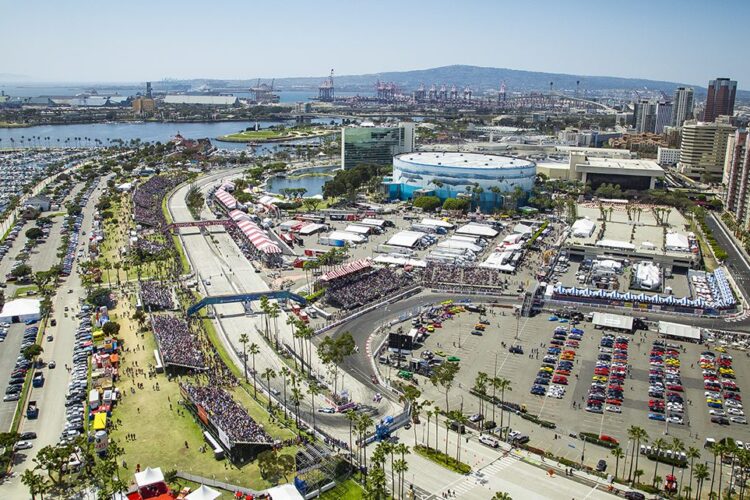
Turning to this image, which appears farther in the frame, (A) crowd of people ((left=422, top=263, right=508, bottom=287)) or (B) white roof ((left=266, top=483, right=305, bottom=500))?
(A) crowd of people ((left=422, top=263, right=508, bottom=287))

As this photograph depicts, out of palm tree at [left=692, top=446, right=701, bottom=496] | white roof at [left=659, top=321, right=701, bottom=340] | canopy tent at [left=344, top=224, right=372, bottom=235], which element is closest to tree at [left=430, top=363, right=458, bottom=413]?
palm tree at [left=692, top=446, right=701, bottom=496]

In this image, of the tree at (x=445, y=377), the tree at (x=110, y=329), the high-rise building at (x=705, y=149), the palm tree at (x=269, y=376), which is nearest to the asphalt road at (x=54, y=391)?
the tree at (x=110, y=329)

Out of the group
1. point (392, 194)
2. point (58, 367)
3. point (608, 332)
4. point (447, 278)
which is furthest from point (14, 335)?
point (392, 194)

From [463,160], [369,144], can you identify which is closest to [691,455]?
[463,160]

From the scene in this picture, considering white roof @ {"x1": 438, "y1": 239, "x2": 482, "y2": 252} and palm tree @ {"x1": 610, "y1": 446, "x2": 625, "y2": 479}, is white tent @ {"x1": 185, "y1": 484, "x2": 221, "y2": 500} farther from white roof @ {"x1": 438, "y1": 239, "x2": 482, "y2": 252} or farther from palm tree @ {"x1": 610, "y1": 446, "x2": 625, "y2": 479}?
white roof @ {"x1": 438, "y1": 239, "x2": 482, "y2": 252}

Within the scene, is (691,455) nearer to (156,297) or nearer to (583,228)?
(156,297)

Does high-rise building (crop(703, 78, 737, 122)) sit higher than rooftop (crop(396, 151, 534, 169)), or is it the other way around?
high-rise building (crop(703, 78, 737, 122))

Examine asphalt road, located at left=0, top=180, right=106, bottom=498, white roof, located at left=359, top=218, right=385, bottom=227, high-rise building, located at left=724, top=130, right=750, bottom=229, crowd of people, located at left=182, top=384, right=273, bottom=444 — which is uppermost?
high-rise building, located at left=724, top=130, right=750, bottom=229

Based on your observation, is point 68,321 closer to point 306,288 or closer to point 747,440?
point 306,288

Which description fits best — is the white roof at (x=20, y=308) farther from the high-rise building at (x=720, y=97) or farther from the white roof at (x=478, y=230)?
the high-rise building at (x=720, y=97)
